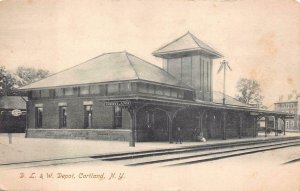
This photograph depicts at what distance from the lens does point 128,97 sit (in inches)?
518

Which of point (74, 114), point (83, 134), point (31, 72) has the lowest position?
point (83, 134)

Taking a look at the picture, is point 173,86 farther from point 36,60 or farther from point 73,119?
point 36,60

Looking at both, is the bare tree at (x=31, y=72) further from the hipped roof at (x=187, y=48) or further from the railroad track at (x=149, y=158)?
the hipped roof at (x=187, y=48)

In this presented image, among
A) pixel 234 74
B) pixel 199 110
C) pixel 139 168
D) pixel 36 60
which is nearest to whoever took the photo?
pixel 139 168

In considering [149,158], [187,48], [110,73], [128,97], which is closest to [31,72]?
[149,158]

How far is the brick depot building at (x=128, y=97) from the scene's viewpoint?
14.3m

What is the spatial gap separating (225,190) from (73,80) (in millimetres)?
9674

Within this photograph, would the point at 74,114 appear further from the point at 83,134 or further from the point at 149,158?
the point at 149,158

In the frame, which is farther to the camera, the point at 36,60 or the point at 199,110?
the point at 199,110

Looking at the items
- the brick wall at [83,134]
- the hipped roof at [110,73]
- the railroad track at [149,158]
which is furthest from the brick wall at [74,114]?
the railroad track at [149,158]

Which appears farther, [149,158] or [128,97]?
[128,97]

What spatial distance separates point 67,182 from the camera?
20.7 feet

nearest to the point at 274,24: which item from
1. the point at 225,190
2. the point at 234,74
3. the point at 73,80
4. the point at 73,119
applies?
the point at 234,74

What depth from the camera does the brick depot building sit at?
565 inches
